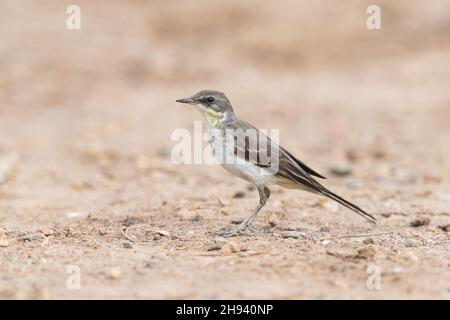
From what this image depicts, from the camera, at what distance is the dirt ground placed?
635 centimetres

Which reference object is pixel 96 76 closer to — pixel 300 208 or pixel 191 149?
pixel 191 149

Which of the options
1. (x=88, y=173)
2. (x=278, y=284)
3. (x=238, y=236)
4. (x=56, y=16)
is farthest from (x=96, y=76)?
(x=278, y=284)

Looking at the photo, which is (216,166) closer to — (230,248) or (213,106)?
(213,106)

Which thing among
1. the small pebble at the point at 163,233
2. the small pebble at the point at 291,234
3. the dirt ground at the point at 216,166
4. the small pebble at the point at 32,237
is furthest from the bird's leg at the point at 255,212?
the small pebble at the point at 32,237

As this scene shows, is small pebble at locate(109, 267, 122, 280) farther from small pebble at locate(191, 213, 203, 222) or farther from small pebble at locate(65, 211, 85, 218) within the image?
small pebble at locate(65, 211, 85, 218)

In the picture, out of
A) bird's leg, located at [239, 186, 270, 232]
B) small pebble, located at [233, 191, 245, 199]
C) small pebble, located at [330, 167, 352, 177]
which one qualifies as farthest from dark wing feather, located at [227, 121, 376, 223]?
small pebble, located at [330, 167, 352, 177]

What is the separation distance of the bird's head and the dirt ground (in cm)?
104

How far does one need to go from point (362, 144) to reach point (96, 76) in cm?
626

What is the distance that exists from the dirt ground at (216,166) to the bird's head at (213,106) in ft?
3.42

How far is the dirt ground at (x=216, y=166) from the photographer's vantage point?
20.8ft

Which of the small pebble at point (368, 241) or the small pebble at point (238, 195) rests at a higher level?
the small pebble at point (238, 195)

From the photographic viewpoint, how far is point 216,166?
1162 cm

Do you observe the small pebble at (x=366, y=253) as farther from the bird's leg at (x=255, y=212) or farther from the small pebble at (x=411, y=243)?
the bird's leg at (x=255, y=212)

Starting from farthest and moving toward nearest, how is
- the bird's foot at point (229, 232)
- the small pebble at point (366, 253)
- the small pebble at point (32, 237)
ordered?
1. the bird's foot at point (229, 232)
2. the small pebble at point (32, 237)
3. the small pebble at point (366, 253)
